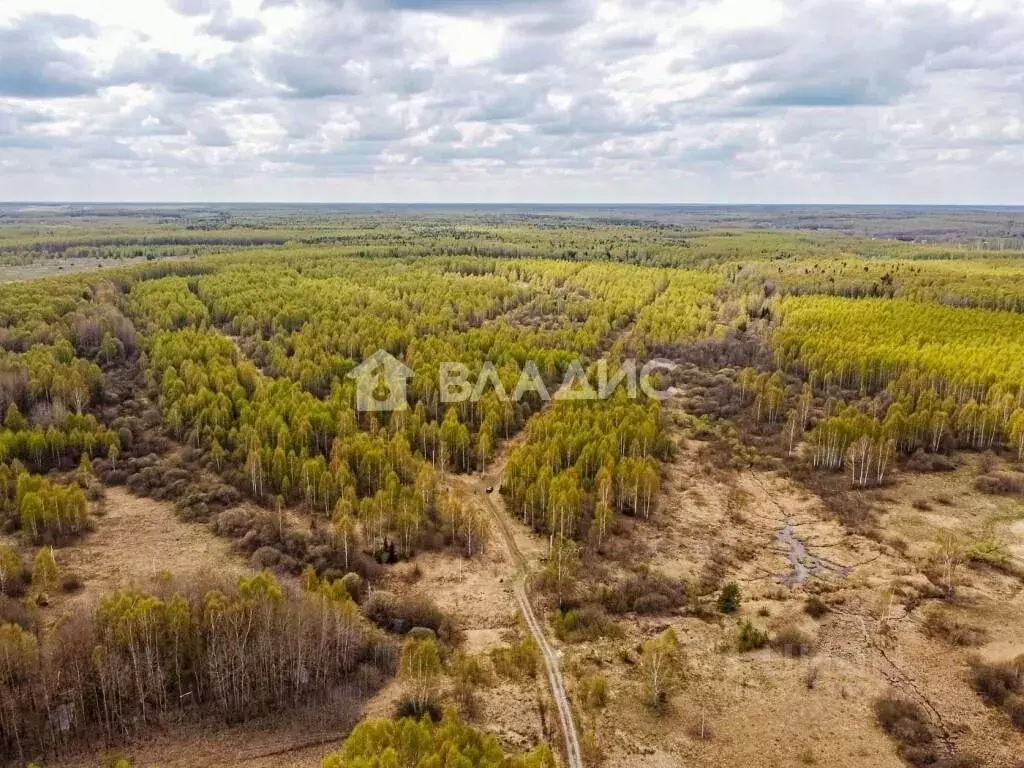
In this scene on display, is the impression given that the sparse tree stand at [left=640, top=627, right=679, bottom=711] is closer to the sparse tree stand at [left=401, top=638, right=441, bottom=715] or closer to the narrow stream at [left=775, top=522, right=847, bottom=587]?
the sparse tree stand at [left=401, top=638, right=441, bottom=715]

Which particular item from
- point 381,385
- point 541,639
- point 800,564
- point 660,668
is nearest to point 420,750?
point 541,639

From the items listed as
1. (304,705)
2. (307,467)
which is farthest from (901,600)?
(307,467)

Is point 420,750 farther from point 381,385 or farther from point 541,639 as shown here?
point 381,385

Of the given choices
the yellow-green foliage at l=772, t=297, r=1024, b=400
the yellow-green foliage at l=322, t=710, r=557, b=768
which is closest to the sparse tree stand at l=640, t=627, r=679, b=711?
the yellow-green foliage at l=322, t=710, r=557, b=768

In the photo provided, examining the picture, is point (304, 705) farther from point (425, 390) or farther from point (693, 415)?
point (693, 415)

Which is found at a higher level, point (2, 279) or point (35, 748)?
point (2, 279)

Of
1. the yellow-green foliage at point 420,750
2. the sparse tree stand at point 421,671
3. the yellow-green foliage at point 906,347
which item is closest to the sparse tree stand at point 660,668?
the yellow-green foliage at point 420,750
